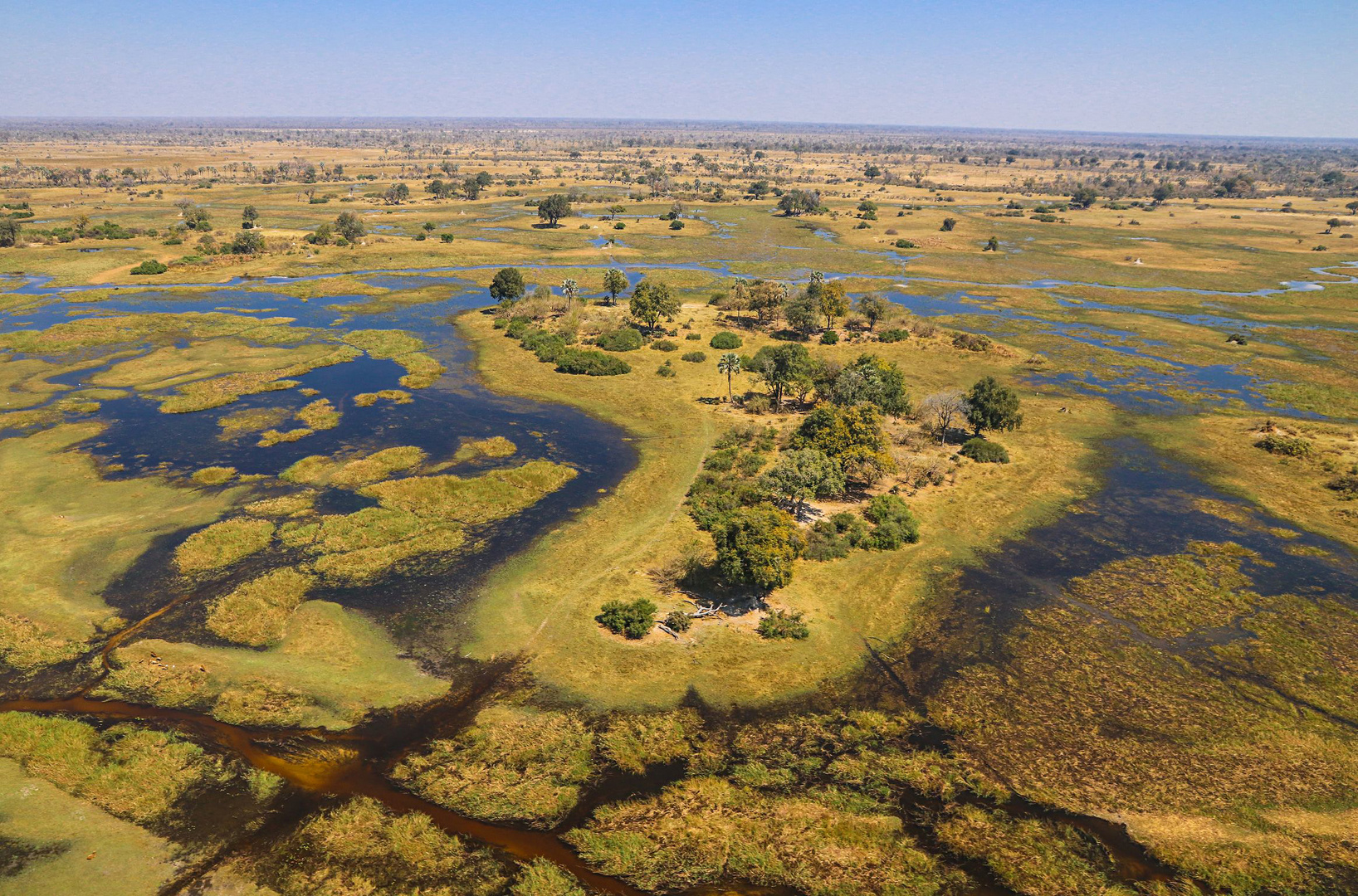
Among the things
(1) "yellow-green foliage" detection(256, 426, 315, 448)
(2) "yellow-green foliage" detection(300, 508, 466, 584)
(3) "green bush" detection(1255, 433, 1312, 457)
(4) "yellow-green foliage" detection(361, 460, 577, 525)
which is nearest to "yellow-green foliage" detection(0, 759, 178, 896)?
(2) "yellow-green foliage" detection(300, 508, 466, 584)

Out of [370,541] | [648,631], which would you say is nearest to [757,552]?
[648,631]

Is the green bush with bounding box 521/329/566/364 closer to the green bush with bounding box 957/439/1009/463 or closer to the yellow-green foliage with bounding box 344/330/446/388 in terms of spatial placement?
the yellow-green foliage with bounding box 344/330/446/388

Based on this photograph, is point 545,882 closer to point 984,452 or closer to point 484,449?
point 484,449

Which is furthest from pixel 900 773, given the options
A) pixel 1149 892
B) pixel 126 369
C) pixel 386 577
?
pixel 126 369

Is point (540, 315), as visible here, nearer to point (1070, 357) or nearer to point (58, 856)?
point (1070, 357)

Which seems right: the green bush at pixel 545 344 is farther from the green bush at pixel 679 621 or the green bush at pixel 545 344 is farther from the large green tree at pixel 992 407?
the green bush at pixel 679 621
